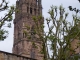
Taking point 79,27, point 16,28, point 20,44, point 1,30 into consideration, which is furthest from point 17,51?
point 1,30

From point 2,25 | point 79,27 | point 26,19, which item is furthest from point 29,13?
point 2,25

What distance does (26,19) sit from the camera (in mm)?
79375

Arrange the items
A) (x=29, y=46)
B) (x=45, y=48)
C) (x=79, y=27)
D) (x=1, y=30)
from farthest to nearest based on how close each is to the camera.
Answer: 1. (x=29, y=46)
2. (x=79, y=27)
3. (x=45, y=48)
4. (x=1, y=30)

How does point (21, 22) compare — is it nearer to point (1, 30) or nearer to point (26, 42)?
point (26, 42)

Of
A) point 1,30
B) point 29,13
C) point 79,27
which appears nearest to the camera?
point 1,30

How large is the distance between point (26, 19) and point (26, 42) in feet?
25.1

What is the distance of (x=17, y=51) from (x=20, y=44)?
297cm

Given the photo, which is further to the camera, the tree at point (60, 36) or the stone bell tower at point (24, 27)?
the stone bell tower at point (24, 27)

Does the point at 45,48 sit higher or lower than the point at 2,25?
lower

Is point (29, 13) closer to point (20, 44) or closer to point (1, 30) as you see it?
point (20, 44)

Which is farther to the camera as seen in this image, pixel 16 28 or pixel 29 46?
pixel 16 28

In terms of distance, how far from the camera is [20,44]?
7738 centimetres

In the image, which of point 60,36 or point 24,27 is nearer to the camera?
point 60,36

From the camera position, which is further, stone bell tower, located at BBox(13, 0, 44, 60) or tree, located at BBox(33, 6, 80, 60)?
stone bell tower, located at BBox(13, 0, 44, 60)
